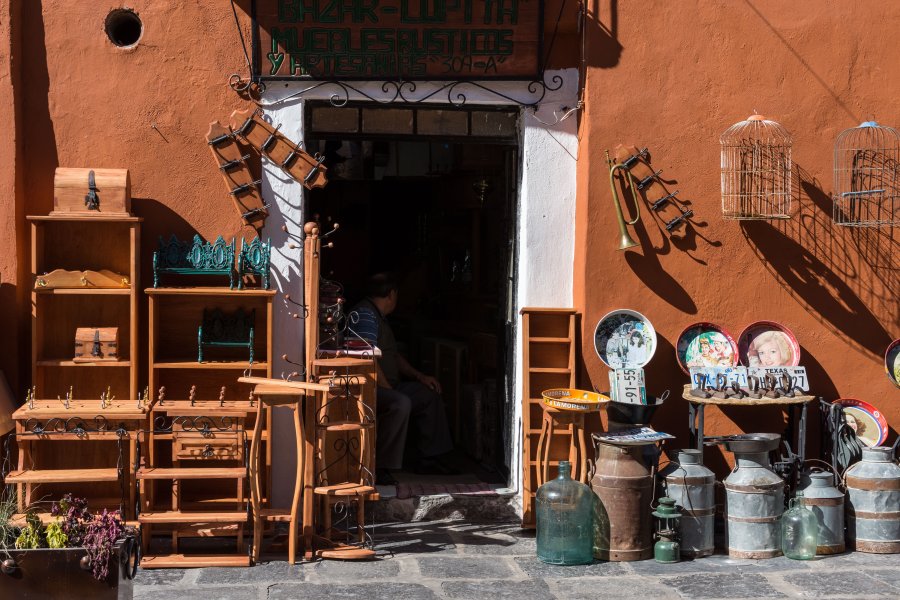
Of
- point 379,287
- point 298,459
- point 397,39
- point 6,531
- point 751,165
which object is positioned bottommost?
point 6,531

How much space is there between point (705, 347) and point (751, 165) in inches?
50.4

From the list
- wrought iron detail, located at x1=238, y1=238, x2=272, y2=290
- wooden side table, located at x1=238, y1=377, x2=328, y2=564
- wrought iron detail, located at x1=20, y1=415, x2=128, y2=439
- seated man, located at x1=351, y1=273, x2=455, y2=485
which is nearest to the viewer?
wooden side table, located at x1=238, y1=377, x2=328, y2=564

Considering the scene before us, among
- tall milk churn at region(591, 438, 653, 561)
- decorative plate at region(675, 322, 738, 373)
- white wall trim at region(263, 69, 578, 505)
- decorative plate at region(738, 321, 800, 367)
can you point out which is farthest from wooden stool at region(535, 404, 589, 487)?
decorative plate at region(738, 321, 800, 367)

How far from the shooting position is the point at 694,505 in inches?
279

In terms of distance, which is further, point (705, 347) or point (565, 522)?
point (705, 347)

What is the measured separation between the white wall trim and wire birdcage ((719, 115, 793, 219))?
104 centimetres

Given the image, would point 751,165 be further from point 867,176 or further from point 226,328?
point 226,328

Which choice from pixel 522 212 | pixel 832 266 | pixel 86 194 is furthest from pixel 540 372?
pixel 86 194

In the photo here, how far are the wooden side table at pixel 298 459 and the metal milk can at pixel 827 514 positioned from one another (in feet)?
10.3

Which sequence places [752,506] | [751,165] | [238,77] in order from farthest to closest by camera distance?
1. [751,165]
2. [238,77]
3. [752,506]

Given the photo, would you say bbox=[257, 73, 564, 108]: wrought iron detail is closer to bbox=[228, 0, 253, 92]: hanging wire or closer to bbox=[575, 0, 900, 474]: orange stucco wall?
bbox=[228, 0, 253, 92]: hanging wire

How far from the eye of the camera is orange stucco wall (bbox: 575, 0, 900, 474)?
764 cm

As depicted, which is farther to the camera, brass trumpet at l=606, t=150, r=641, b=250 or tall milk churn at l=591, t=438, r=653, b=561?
brass trumpet at l=606, t=150, r=641, b=250

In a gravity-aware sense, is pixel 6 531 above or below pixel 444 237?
below
